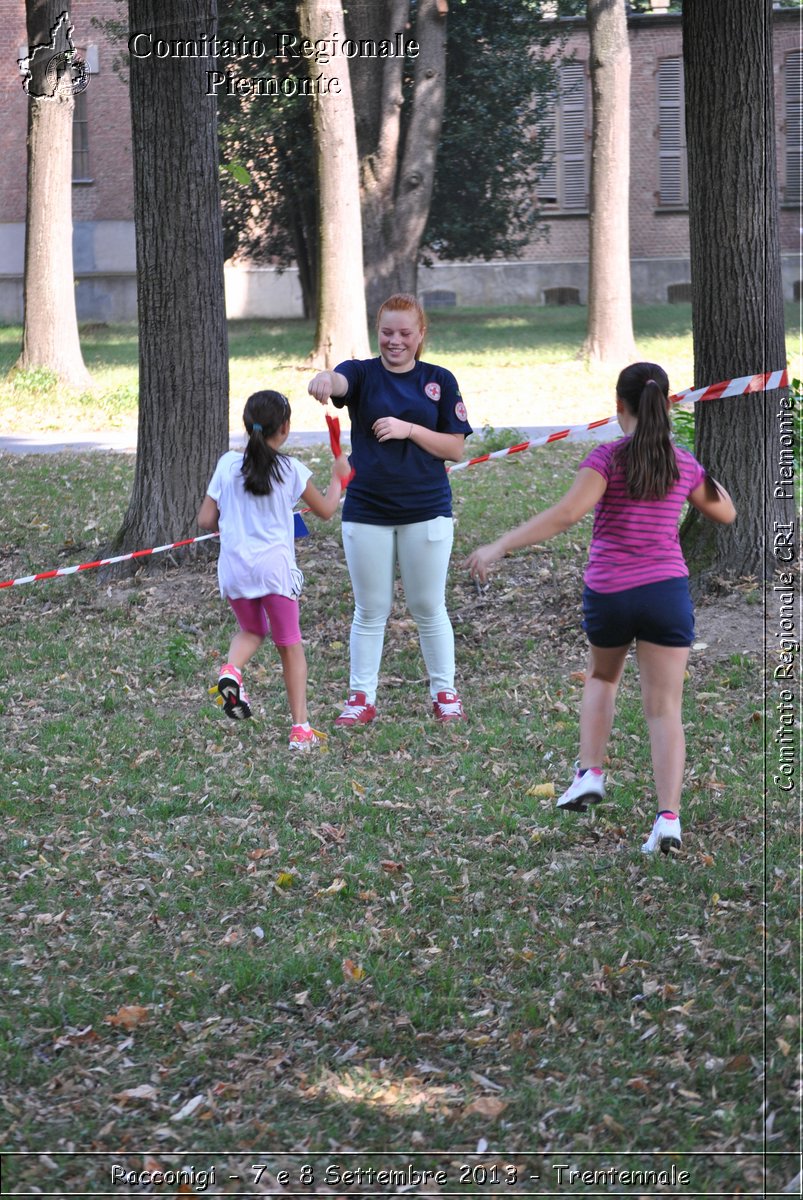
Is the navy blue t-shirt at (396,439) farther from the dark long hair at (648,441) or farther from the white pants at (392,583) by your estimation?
the dark long hair at (648,441)

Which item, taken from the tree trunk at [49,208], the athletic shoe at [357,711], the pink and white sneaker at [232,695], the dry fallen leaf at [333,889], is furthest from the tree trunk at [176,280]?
the tree trunk at [49,208]

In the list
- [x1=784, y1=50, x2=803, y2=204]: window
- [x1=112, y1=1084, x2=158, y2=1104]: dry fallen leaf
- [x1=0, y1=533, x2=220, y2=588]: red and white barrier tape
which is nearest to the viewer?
[x1=112, y1=1084, x2=158, y2=1104]: dry fallen leaf

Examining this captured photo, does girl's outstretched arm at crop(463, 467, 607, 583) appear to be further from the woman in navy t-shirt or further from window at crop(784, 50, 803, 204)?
window at crop(784, 50, 803, 204)

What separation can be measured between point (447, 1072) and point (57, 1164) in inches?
43.2

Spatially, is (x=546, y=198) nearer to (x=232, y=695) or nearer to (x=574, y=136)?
(x=574, y=136)

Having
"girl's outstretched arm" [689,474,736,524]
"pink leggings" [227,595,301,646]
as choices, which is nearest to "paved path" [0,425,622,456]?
"pink leggings" [227,595,301,646]

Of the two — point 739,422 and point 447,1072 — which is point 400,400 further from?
point 447,1072

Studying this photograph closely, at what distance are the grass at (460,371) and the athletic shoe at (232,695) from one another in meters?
9.64

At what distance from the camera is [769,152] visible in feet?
25.9

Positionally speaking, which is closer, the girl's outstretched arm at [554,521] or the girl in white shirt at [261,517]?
the girl's outstretched arm at [554,521]

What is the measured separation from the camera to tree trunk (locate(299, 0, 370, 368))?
56.3 feet

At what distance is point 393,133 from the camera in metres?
21.6

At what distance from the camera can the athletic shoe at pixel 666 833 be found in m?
5.19

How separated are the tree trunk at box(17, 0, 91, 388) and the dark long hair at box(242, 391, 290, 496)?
13.1 meters
